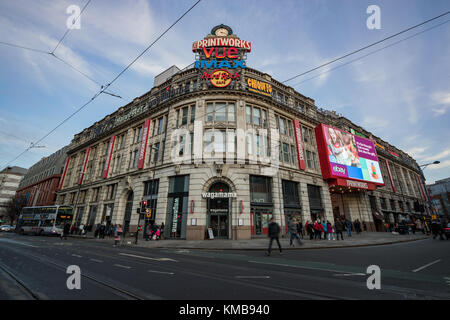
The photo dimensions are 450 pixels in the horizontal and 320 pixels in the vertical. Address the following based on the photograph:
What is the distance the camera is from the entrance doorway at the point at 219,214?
1967 centimetres

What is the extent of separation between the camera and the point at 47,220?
2816 cm

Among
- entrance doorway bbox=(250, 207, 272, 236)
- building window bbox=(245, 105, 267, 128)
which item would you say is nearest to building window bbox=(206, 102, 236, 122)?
building window bbox=(245, 105, 267, 128)

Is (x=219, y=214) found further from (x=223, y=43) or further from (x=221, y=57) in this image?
(x=223, y=43)

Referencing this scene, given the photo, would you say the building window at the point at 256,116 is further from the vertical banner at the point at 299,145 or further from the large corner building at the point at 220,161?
the vertical banner at the point at 299,145

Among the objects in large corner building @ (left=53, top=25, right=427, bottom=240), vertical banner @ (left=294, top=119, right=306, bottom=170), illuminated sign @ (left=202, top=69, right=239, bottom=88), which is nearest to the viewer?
large corner building @ (left=53, top=25, right=427, bottom=240)

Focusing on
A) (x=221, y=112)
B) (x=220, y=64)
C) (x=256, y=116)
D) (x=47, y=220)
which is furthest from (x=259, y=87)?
(x=47, y=220)

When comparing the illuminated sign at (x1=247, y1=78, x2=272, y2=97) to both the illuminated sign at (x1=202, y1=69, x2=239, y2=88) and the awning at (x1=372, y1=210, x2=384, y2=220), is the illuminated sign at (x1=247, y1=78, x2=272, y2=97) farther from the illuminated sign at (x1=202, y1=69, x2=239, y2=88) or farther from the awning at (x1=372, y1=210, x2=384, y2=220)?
the awning at (x1=372, y1=210, x2=384, y2=220)

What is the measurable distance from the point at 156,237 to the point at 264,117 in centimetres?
1807

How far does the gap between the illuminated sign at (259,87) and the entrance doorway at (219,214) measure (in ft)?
40.9

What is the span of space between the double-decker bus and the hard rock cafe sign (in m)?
27.0

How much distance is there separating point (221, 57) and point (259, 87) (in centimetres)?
639

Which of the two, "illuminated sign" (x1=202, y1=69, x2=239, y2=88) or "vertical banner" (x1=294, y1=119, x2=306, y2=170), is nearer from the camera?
→ "illuminated sign" (x1=202, y1=69, x2=239, y2=88)

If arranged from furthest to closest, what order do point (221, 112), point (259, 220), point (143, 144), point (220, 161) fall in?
point (143, 144)
point (221, 112)
point (220, 161)
point (259, 220)

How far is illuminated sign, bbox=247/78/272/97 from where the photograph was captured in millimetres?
24219
